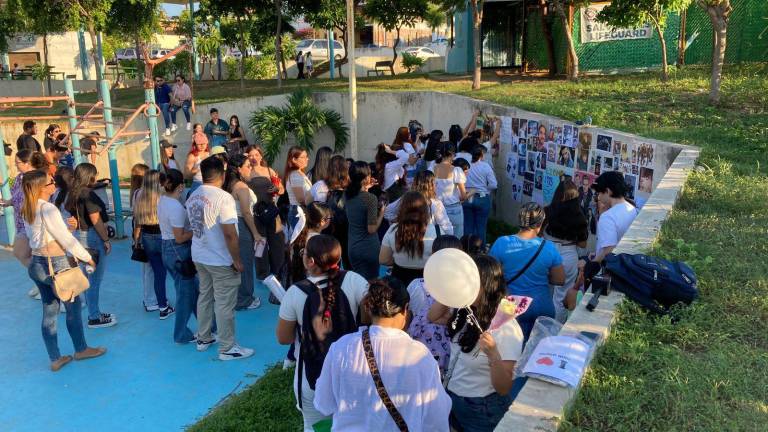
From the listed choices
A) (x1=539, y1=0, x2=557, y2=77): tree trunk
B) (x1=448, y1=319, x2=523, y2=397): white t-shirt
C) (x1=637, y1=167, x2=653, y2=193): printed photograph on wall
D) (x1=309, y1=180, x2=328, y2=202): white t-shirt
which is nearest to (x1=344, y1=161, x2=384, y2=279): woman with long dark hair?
(x1=309, y1=180, x2=328, y2=202): white t-shirt

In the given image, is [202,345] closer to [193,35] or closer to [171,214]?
[171,214]

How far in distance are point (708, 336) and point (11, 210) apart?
8294 mm

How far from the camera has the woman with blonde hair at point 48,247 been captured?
4.89 meters

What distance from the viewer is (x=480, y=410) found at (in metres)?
3.14

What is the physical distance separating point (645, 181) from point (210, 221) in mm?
4751

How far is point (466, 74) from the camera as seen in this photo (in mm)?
18234

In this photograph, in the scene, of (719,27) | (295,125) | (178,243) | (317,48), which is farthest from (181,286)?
(317,48)

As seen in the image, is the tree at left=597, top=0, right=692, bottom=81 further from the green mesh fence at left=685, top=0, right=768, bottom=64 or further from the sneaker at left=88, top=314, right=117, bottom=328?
the sneaker at left=88, top=314, right=117, bottom=328

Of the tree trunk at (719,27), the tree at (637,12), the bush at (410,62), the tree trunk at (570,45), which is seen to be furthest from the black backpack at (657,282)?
the bush at (410,62)

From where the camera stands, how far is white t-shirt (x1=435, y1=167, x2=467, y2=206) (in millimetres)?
6875

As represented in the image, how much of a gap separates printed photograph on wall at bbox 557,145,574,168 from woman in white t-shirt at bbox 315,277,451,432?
598cm

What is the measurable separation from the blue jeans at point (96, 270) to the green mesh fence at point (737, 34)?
12.7m

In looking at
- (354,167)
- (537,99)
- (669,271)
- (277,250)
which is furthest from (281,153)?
(669,271)

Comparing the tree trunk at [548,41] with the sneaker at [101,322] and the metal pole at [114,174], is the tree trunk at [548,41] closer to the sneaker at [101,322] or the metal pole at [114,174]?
the metal pole at [114,174]
